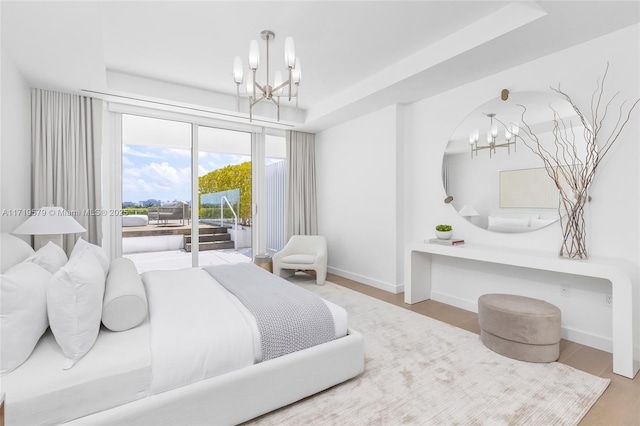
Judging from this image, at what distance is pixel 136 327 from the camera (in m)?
1.69

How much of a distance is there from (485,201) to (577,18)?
5.36 feet

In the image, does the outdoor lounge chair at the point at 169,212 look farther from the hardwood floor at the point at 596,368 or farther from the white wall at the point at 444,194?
the hardwood floor at the point at 596,368

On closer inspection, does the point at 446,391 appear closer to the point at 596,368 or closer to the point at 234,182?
the point at 596,368

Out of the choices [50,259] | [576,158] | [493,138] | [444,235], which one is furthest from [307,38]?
[50,259]

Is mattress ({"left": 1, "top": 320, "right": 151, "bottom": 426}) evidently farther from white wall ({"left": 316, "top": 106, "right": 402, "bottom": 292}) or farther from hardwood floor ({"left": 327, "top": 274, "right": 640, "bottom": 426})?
white wall ({"left": 316, "top": 106, "right": 402, "bottom": 292})

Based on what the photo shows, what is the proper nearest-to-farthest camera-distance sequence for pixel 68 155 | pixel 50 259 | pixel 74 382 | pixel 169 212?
pixel 74 382
pixel 50 259
pixel 68 155
pixel 169 212

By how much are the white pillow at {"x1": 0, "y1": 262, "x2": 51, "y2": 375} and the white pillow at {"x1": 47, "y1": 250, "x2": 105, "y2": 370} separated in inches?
2.2

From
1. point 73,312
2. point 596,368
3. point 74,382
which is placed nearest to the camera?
point 74,382

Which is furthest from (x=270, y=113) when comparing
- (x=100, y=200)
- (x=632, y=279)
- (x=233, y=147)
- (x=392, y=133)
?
(x=632, y=279)

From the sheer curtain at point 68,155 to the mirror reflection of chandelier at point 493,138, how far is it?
4357 mm

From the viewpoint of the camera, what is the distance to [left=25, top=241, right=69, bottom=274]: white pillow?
6.30 ft

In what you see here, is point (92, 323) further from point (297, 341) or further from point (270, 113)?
point (270, 113)

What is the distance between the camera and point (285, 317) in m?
1.87

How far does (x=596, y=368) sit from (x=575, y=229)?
1.04 meters
